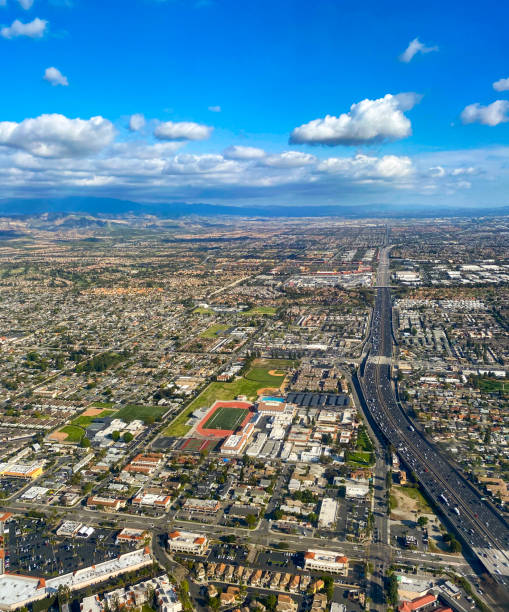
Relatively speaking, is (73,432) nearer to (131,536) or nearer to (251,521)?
(131,536)

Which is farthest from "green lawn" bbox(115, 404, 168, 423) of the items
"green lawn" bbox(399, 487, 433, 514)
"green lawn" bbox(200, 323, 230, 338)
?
"green lawn" bbox(200, 323, 230, 338)

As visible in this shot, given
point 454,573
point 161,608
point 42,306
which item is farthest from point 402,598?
point 42,306

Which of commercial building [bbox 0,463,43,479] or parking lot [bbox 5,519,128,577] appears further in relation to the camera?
commercial building [bbox 0,463,43,479]

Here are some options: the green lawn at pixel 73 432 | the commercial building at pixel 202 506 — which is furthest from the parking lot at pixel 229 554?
the green lawn at pixel 73 432

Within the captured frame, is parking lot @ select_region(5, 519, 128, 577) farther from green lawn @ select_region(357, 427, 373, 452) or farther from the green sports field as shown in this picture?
green lawn @ select_region(357, 427, 373, 452)

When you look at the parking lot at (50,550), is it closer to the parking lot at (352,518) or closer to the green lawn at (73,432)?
the green lawn at (73,432)

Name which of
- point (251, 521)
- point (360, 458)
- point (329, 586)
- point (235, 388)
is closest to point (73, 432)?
point (235, 388)
